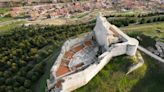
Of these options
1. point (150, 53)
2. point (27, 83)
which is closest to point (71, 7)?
point (27, 83)

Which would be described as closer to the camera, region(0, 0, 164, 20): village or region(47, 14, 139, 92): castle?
region(47, 14, 139, 92): castle

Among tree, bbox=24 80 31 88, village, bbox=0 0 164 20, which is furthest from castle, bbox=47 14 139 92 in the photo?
village, bbox=0 0 164 20

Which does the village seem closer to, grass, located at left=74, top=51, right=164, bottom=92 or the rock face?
the rock face

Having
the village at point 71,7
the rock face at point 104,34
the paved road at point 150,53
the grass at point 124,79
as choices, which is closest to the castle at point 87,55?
the rock face at point 104,34

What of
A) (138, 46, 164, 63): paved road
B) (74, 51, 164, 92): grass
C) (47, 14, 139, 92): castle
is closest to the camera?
(47, 14, 139, 92): castle

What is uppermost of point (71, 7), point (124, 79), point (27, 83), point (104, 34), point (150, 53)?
point (104, 34)

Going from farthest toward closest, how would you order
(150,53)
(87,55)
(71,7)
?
(71,7) → (150,53) → (87,55)

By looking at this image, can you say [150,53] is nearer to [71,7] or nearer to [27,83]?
[27,83]

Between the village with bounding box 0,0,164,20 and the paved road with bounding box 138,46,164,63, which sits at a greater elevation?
the paved road with bounding box 138,46,164,63
